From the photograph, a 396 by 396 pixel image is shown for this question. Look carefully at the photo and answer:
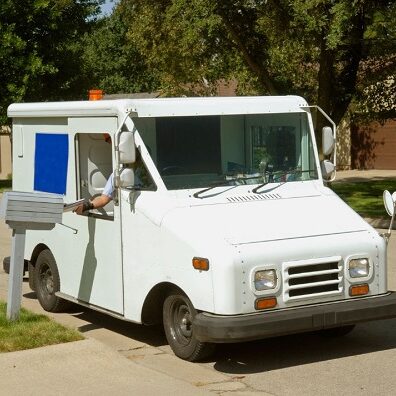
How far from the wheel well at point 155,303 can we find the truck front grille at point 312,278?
995 mm

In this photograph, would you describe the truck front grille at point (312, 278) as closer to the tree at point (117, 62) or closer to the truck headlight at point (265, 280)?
the truck headlight at point (265, 280)

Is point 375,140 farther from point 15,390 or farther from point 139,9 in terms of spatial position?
point 15,390

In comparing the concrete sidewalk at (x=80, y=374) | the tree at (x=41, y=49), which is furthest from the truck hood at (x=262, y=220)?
the tree at (x=41, y=49)

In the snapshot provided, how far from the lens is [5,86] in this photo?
28891 mm

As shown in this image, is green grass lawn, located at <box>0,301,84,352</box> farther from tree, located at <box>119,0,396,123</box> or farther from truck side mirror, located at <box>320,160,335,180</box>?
tree, located at <box>119,0,396,123</box>

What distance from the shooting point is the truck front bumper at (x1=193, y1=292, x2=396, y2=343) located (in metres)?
7.11

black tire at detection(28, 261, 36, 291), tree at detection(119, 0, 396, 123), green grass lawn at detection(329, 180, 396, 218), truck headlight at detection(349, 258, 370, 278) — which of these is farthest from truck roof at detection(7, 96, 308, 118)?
green grass lawn at detection(329, 180, 396, 218)

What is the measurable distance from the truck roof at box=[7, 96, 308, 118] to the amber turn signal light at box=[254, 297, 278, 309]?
1907 mm

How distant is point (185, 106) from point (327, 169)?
1.51 metres

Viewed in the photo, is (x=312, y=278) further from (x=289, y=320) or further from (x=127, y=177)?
(x=127, y=177)

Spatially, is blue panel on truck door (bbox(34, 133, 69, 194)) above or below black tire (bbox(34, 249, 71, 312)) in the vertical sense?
above

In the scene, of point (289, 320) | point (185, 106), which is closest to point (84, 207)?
point (185, 106)

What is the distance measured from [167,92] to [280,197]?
77.5 feet

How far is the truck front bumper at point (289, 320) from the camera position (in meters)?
7.11
